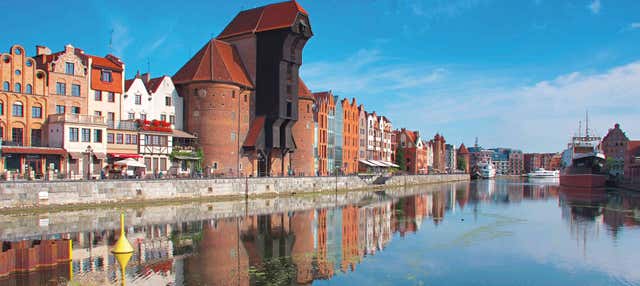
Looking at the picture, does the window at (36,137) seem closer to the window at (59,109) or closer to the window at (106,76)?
the window at (59,109)

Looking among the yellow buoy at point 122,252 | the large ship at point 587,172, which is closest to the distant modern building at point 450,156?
the large ship at point 587,172

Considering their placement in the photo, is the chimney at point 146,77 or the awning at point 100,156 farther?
the chimney at point 146,77

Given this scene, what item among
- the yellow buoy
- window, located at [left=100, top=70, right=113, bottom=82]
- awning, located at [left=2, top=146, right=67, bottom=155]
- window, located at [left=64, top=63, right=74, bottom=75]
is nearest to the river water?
the yellow buoy

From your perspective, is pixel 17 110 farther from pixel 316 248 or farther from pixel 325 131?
pixel 325 131

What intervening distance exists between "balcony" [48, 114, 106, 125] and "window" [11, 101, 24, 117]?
2.48 metres

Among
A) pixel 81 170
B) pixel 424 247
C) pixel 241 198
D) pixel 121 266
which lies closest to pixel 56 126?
pixel 81 170

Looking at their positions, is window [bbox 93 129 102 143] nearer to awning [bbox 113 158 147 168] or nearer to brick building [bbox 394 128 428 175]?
awning [bbox 113 158 147 168]

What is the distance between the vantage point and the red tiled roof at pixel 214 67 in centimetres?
6344

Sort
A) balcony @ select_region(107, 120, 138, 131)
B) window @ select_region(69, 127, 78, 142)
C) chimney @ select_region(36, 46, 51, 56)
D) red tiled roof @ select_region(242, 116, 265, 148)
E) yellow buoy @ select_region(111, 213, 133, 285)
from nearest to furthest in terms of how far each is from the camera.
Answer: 1. yellow buoy @ select_region(111, 213, 133, 285)
2. window @ select_region(69, 127, 78, 142)
3. balcony @ select_region(107, 120, 138, 131)
4. chimney @ select_region(36, 46, 51, 56)
5. red tiled roof @ select_region(242, 116, 265, 148)

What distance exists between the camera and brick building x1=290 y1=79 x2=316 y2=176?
73625 mm

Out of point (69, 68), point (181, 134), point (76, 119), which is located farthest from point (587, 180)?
point (69, 68)

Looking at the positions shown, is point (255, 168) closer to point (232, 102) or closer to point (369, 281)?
point (232, 102)

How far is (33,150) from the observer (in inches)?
1774

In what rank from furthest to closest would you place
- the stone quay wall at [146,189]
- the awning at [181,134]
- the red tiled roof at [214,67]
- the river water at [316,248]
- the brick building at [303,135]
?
the brick building at [303,135] < the red tiled roof at [214,67] < the awning at [181,134] < the stone quay wall at [146,189] < the river water at [316,248]
